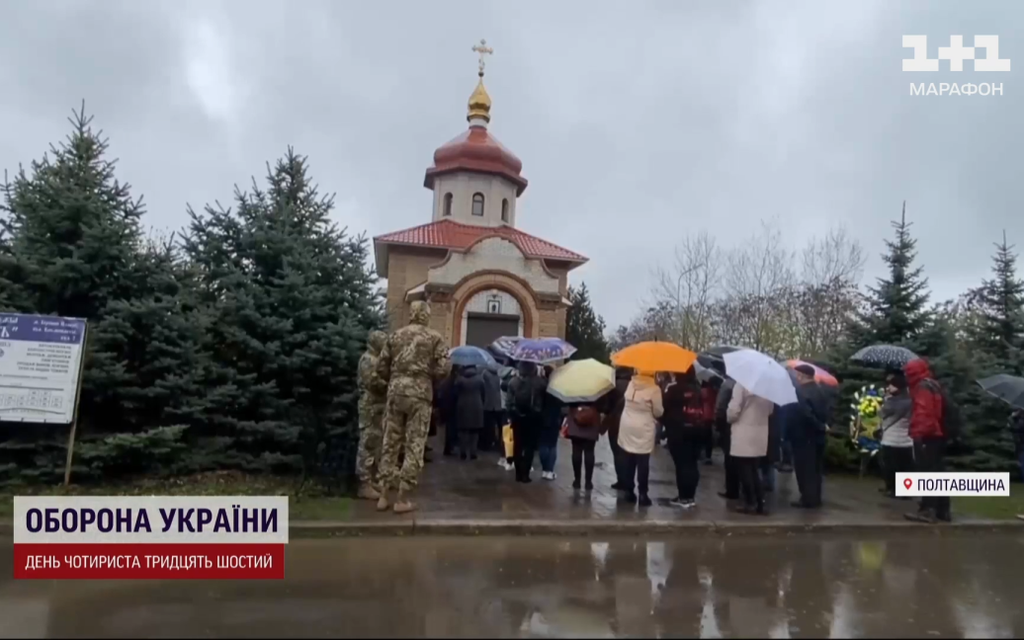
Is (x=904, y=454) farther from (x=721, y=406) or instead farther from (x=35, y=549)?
(x=35, y=549)

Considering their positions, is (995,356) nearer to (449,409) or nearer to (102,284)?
(449,409)

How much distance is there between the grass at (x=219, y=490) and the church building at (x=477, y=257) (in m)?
12.8

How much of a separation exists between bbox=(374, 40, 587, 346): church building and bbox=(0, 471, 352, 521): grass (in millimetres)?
12800

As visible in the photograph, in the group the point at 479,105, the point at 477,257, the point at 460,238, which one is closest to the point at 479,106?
the point at 479,105

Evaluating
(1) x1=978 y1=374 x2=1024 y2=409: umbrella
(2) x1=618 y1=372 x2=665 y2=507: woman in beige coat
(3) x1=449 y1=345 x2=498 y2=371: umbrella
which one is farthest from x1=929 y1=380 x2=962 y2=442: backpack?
(3) x1=449 y1=345 x2=498 y2=371: umbrella

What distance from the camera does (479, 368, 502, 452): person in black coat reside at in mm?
13500

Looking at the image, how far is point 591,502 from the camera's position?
31.1 ft

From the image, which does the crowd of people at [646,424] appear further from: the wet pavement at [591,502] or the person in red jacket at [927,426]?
the wet pavement at [591,502]

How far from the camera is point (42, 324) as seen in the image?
851 centimetres

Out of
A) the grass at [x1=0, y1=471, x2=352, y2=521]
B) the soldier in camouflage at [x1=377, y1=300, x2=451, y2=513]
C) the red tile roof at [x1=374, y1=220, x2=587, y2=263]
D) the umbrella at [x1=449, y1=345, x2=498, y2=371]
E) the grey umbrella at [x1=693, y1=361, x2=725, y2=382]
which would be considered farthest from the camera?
the red tile roof at [x1=374, y1=220, x2=587, y2=263]

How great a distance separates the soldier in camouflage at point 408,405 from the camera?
8422 mm

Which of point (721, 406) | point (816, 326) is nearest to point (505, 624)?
point (721, 406)

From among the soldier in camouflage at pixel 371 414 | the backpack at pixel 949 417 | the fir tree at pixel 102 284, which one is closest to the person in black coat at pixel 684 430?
the backpack at pixel 949 417

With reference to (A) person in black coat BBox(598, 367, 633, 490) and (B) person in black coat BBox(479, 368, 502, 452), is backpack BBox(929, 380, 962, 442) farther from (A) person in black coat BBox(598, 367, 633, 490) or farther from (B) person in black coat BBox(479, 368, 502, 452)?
(B) person in black coat BBox(479, 368, 502, 452)
